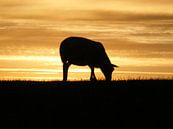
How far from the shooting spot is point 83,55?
31812 millimetres
